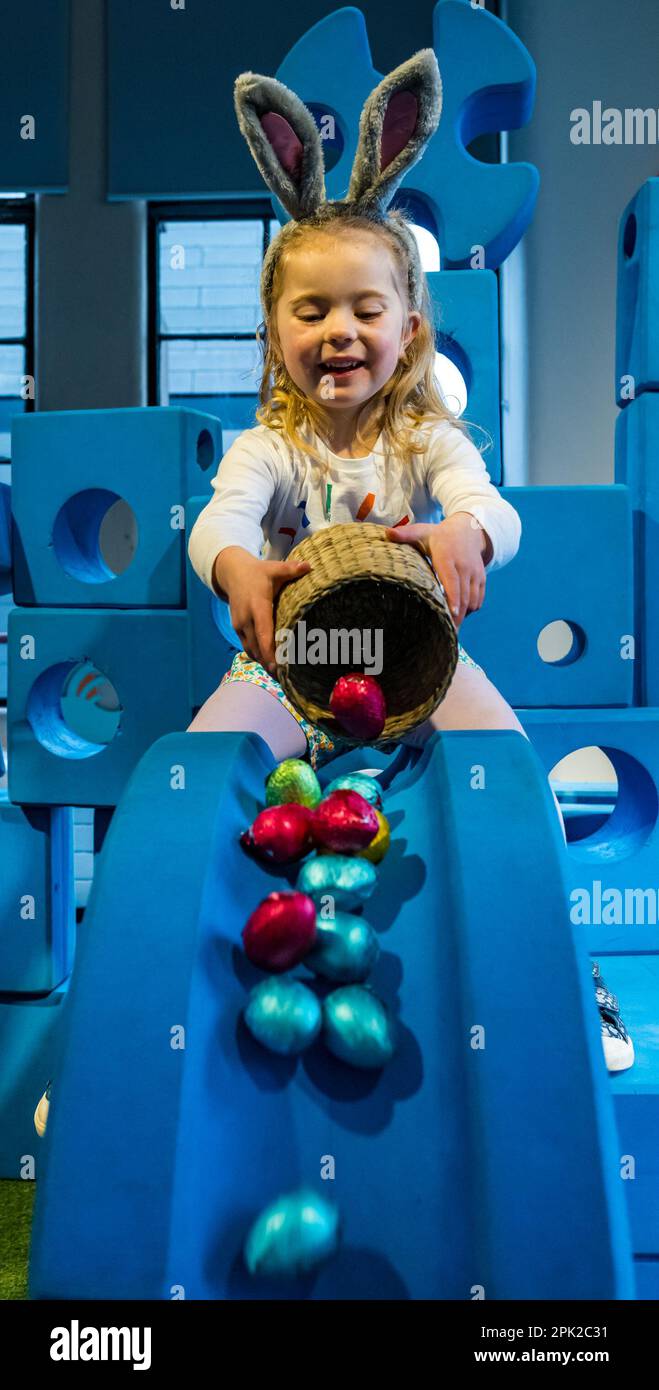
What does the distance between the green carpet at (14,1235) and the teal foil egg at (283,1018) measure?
517 millimetres

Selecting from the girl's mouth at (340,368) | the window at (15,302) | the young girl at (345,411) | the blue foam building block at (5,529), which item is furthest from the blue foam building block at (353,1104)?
the window at (15,302)

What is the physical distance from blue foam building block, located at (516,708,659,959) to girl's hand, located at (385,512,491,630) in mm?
355

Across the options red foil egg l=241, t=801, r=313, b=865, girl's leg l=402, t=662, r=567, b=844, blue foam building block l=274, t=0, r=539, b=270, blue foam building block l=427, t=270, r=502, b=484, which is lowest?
red foil egg l=241, t=801, r=313, b=865

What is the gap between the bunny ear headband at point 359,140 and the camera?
2.94ft

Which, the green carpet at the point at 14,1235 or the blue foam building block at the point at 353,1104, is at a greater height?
the blue foam building block at the point at 353,1104

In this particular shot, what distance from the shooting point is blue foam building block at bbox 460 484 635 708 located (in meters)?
1.09

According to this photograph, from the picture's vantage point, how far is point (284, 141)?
3.03ft

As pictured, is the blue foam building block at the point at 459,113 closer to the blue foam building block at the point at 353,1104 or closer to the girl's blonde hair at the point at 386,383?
the girl's blonde hair at the point at 386,383

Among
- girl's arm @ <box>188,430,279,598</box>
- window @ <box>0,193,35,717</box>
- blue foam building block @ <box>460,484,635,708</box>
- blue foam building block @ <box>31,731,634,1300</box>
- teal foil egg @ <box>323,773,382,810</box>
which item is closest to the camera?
blue foam building block @ <box>31,731,634,1300</box>

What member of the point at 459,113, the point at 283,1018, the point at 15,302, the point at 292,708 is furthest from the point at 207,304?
the point at 283,1018

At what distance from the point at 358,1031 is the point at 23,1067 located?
32.4 inches

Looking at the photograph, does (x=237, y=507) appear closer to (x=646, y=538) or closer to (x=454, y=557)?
(x=454, y=557)

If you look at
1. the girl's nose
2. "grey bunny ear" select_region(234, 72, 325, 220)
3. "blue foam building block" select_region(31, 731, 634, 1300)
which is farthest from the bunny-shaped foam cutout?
"blue foam building block" select_region(31, 731, 634, 1300)

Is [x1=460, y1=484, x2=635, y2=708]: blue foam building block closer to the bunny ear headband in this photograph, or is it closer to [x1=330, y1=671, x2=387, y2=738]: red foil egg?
the bunny ear headband
